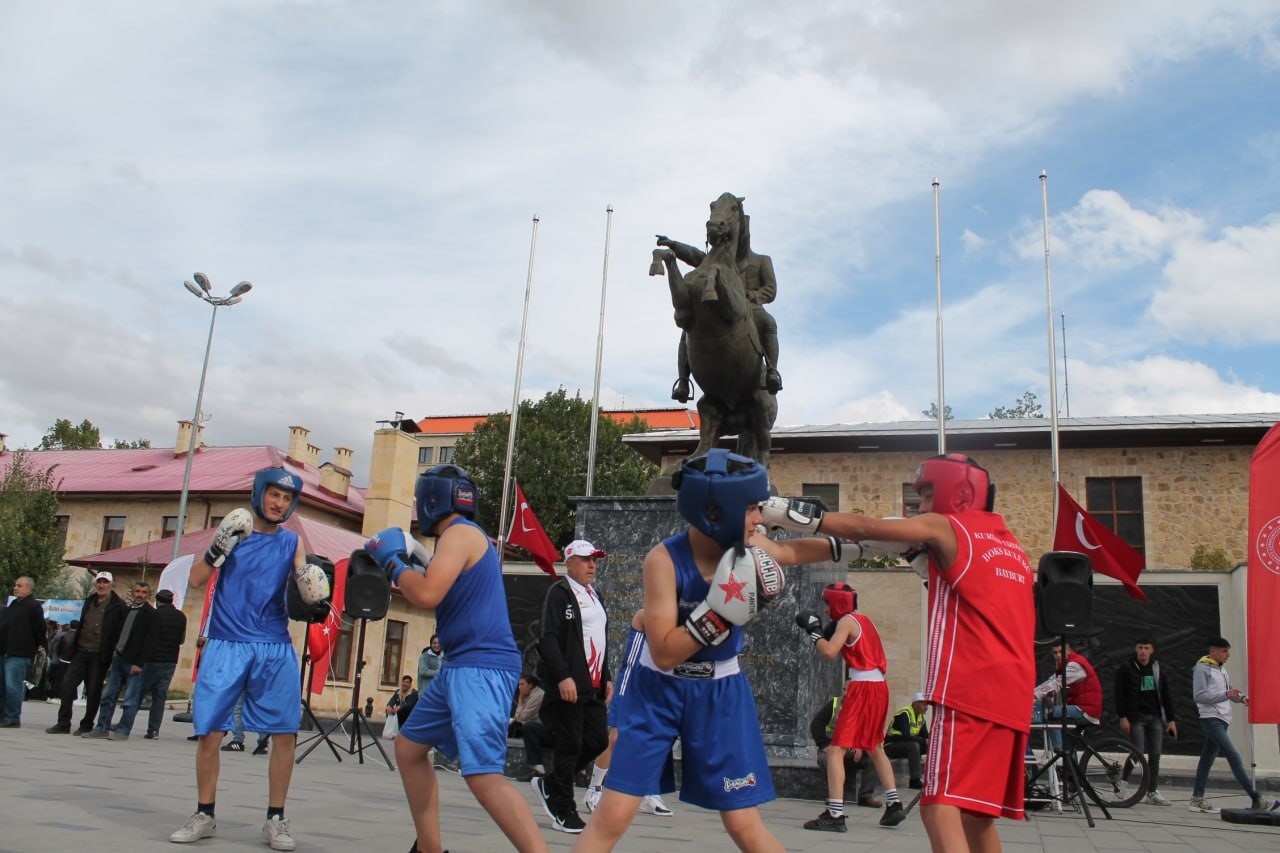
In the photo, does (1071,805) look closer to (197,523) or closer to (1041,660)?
(1041,660)

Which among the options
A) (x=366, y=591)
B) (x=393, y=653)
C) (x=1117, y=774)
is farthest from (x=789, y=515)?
(x=393, y=653)

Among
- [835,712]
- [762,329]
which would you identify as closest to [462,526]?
[835,712]

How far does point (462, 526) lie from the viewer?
15.1 feet

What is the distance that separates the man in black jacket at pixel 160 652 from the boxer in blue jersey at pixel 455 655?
956 centimetres

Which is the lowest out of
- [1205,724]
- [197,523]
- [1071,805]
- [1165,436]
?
[1071,805]

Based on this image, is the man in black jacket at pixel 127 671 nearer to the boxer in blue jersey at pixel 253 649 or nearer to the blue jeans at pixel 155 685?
the blue jeans at pixel 155 685

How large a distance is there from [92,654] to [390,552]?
10.5 m

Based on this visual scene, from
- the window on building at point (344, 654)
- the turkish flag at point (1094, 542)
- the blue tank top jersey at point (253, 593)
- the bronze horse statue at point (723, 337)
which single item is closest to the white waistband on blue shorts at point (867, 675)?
the bronze horse statue at point (723, 337)

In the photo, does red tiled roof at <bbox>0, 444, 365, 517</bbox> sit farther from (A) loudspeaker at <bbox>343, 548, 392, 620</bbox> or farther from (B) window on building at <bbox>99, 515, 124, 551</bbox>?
(A) loudspeaker at <bbox>343, 548, 392, 620</bbox>

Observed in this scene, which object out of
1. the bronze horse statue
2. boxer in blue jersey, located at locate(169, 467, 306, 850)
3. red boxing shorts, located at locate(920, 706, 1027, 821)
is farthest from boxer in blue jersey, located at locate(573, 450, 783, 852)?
the bronze horse statue

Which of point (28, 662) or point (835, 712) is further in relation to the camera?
point (28, 662)

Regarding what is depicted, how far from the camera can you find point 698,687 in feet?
12.1

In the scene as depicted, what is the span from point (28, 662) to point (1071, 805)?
12192mm

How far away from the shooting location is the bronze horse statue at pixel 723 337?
34.0 feet
